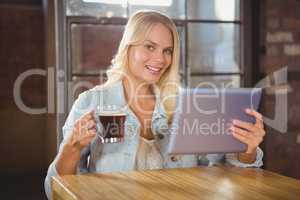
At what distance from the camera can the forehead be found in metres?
2.19

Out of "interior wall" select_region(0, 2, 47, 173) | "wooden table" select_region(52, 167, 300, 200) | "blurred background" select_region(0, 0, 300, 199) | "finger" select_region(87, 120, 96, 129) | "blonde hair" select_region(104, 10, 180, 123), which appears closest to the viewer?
"wooden table" select_region(52, 167, 300, 200)

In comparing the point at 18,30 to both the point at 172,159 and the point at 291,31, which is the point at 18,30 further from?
the point at 172,159

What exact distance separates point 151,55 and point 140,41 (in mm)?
86

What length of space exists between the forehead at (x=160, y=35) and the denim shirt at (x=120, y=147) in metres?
0.26

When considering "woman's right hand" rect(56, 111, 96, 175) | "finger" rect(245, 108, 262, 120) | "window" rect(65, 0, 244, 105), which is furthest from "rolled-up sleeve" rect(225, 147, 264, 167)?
"window" rect(65, 0, 244, 105)

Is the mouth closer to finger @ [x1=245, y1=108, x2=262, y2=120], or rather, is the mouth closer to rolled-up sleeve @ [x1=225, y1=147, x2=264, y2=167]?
rolled-up sleeve @ [x1=225, y1=147, x2=264, y2=167]

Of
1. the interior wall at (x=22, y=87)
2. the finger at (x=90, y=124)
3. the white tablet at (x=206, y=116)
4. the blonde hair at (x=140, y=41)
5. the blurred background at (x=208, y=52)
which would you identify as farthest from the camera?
the interior wall at (x=22, y=87)

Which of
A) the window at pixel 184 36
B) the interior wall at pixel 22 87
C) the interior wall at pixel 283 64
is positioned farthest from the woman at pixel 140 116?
the interior wall at pixel 22 87

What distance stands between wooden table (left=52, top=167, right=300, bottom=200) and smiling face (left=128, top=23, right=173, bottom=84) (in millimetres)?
626

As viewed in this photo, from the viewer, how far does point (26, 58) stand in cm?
468

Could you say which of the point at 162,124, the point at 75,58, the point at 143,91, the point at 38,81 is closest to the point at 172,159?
the point at 162,124

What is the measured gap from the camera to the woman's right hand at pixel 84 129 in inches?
67.4

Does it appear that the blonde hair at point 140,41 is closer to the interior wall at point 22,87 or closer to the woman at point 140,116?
the woman at point 140,116

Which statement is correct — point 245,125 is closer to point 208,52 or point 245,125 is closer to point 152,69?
point 152,69
